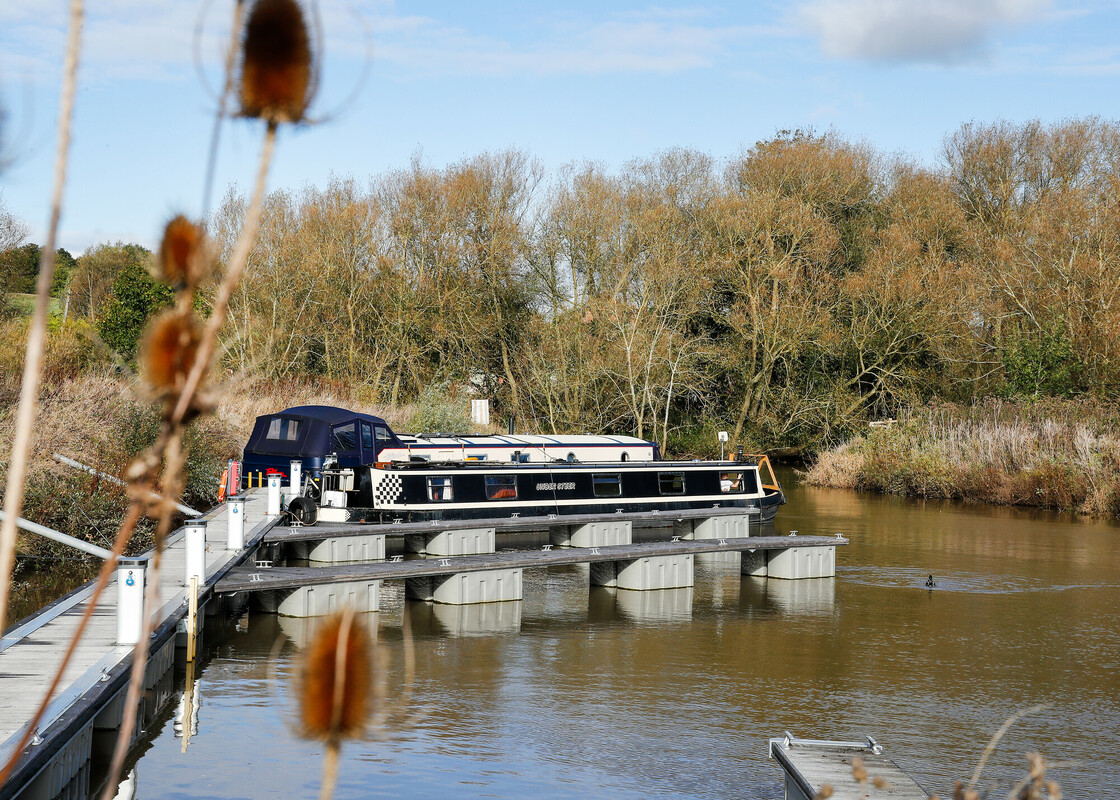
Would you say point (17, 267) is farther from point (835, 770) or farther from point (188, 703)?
point (835, 770)

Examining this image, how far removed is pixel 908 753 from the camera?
9.30 meters

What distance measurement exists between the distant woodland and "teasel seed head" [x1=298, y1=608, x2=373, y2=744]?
109 feet

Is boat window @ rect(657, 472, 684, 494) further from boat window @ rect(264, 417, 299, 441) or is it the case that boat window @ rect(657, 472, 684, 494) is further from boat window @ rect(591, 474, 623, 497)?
boat window @ rect(264, 417, 299, 441)

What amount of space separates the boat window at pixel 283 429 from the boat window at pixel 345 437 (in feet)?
2.60

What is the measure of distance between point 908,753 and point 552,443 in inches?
594

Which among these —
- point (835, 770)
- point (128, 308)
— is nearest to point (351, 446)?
point (835, 770)

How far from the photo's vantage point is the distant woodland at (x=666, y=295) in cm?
3509

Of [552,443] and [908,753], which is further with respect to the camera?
[552,443]

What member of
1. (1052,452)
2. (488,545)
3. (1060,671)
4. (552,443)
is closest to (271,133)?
(1060,671)

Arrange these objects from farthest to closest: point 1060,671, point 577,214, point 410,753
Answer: point 577,214 → point 1060,671 → point 410,753

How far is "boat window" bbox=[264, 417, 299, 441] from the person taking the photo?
72.0 ft

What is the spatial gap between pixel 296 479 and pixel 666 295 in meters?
17.5

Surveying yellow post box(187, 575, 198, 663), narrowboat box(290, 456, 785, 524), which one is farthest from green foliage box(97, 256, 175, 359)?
yellow post box(187, 575, 198, 663)

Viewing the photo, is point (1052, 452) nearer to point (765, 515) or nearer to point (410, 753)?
point (765, 515)
